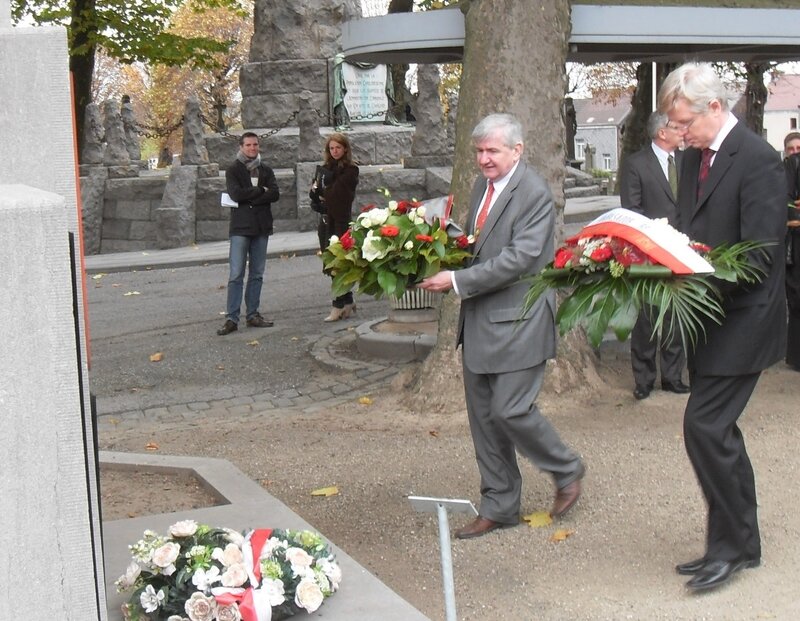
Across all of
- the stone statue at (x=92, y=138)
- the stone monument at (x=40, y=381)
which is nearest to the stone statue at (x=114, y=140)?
the stone statue at (x=92, y=138)

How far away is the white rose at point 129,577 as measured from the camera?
415 cm

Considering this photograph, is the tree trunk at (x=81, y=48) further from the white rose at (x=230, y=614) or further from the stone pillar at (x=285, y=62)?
the white rose at (x=230, y=614)

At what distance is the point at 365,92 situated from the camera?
25.8 m

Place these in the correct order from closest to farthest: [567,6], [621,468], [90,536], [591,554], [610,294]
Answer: [90,536]
[610,294]
[591,554]
[621,468]
[567,6]

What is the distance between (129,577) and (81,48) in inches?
835

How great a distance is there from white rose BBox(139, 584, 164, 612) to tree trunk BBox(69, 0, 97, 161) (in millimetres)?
20062

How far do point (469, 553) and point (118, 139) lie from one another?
1980 centimetres

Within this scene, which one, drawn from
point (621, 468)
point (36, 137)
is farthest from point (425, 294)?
point (36, 137)

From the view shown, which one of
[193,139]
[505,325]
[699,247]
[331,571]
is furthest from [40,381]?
[193,139]

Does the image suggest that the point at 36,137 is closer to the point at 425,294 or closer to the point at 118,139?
the point at 425,294

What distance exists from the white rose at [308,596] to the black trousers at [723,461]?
169cm

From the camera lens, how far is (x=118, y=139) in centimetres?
2384

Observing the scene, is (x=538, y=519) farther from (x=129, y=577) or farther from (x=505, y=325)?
(x=129, y=577)

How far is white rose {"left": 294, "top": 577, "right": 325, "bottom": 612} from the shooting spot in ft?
12.9
